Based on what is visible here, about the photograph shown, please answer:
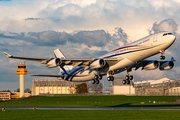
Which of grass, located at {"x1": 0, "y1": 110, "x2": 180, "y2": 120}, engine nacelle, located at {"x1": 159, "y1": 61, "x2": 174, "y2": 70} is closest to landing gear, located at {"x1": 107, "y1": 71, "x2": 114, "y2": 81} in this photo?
engine nacelle, located at {"x1": 159, "y1": 61, "x2": 174, "y2": 70}

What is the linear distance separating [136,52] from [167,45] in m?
5.69

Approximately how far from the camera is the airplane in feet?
239

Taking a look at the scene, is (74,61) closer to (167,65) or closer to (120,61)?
(120,61)

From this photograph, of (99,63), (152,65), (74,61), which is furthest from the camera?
(152,65)

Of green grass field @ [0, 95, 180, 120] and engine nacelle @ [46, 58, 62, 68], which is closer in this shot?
green grass field @ [0, 95, 180, 120]

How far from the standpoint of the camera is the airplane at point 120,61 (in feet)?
239

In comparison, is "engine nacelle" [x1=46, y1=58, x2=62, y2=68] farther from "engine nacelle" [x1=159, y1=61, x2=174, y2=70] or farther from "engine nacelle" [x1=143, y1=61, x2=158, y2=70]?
"engine nacelle" [x1=159, y1=61, x2=174, y2=70]

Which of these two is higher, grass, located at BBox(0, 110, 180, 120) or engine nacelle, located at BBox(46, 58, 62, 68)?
engine nacelle, located at BBox(46, 58, 62, 68)

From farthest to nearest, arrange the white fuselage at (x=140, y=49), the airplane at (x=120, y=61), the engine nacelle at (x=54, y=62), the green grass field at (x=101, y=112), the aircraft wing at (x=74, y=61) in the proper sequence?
the aircraft wing at (x=74, y=61), the engine nacelle at (x=54, y=62), the airplane at (x=120, y=61), the white fuselage at (x=140, y=49), the green grass field at (x=101, y=112)

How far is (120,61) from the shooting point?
77.9m

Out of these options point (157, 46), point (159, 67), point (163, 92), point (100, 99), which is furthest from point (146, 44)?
point (163, 92)

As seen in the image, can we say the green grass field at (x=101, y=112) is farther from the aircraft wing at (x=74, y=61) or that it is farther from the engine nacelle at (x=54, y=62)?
the aircraft wing at (x=74, y=61)

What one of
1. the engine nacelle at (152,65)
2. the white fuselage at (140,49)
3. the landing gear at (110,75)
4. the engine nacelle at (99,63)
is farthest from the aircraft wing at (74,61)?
the engine nacelle at (152,65)

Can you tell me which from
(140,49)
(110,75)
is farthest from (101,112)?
(140,49)
